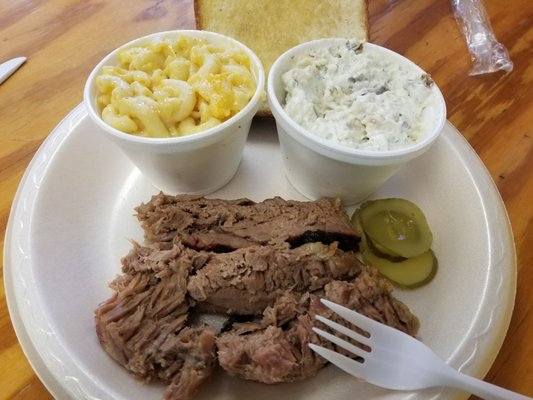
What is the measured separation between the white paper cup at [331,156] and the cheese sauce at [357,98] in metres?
0.04

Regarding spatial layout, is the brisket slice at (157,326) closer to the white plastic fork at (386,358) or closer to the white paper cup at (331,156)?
the white plastic fork at (386,358)

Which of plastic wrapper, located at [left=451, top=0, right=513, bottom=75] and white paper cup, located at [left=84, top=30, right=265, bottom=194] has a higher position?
white paper cup, located at [left=84, top=30, right=265, bottom=194]

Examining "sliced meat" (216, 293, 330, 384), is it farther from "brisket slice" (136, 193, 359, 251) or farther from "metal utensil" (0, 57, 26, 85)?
"metal utensil" (0, 57, 26, 85)

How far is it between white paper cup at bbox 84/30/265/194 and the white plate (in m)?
0.13

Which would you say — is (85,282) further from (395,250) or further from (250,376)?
(395,250)

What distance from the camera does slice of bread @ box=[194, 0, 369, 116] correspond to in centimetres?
260

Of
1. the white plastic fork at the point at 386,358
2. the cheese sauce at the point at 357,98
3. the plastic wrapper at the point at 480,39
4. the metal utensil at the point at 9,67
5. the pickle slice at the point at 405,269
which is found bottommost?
the plastic wrapper at the point at 480,39

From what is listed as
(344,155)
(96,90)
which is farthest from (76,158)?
(344,155)

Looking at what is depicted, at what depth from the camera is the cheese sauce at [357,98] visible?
1873mm

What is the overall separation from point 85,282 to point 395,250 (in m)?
1.26

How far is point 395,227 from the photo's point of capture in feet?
6.28

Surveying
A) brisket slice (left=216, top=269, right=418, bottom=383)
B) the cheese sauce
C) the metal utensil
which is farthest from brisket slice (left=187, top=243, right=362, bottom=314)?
the metal utensil

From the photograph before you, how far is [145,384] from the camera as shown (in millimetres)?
1572

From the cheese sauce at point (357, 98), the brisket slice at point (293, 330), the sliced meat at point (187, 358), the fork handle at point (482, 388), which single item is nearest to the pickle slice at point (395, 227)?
the brisket slice at point (293, 330)
